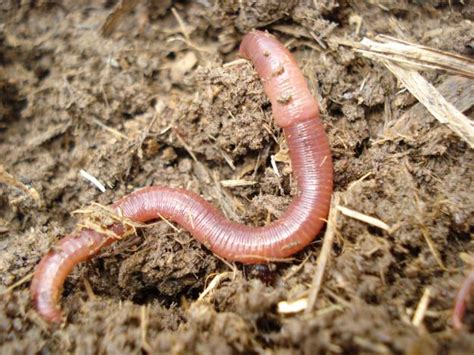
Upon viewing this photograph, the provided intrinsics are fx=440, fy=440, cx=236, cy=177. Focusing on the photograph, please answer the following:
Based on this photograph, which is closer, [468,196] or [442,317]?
[442,317]

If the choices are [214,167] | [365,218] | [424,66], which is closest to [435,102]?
[424,66]

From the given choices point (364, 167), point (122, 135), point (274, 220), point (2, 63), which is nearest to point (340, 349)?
point (274, 220)

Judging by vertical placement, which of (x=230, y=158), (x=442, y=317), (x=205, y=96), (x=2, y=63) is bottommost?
(x=442, y=317)

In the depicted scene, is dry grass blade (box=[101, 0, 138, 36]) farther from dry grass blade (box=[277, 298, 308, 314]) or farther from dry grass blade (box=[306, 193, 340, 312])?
dry grass blade (box=[277, 298, 308, 314])

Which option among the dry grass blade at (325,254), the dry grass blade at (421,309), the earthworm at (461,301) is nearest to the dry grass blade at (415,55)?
the dry grass blade at (325,254)

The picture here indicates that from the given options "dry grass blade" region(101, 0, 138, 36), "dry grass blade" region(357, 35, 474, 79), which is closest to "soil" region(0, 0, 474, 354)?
"dry grass blade" region(101, 0, 138, 36)

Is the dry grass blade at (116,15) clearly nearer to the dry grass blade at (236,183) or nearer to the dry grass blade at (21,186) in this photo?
the dry grass blade at (21,186)

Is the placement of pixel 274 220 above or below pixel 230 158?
below

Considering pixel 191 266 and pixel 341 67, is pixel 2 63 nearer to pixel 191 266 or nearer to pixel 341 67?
pixel 191 266
